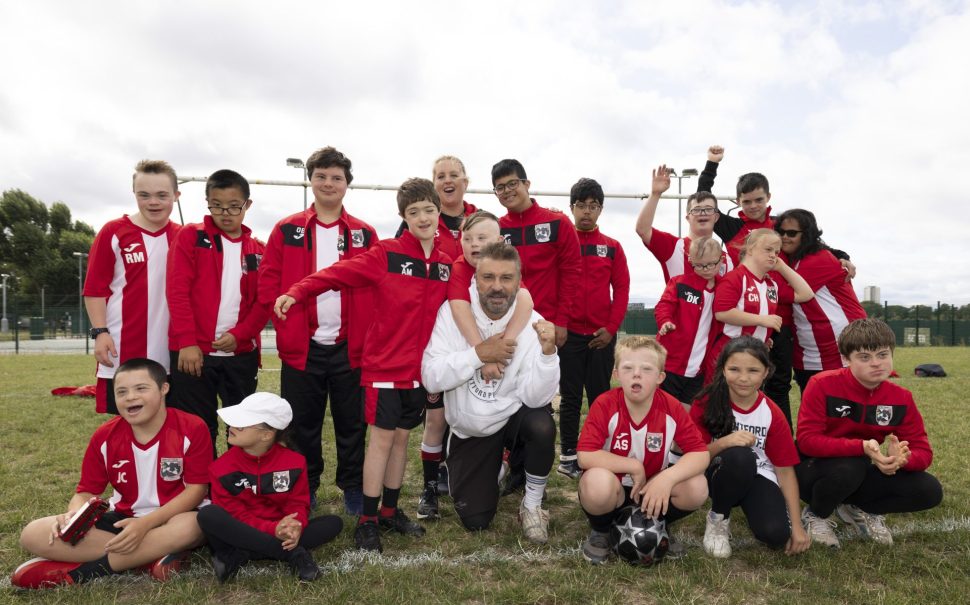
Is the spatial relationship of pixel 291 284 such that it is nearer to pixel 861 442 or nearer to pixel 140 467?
pixel 140 467

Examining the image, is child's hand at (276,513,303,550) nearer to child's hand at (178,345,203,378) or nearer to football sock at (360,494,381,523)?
football sock at (360,494,381,523)

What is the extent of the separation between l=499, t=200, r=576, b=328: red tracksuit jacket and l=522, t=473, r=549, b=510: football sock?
51.1 inches

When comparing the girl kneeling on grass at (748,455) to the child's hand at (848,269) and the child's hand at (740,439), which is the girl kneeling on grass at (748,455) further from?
the child's hand at (848,269)

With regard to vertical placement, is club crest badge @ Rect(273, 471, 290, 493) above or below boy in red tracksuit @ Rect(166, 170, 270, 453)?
below

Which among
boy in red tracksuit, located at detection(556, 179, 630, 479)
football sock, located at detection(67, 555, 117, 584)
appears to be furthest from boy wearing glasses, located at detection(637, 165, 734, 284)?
football sock, located at detection(67, 555, 117, 584)

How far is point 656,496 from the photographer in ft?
9.50

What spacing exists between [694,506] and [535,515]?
0.86m

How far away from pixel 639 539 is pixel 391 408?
1.45 m

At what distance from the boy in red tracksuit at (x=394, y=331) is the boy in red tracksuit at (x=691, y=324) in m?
1.78

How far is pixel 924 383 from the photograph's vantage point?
1013 centimetres

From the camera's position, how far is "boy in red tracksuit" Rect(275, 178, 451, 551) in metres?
3.29

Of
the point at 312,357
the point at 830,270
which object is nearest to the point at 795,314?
the point at 830,270

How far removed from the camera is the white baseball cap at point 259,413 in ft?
9.47

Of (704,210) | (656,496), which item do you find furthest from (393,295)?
(704,210)
